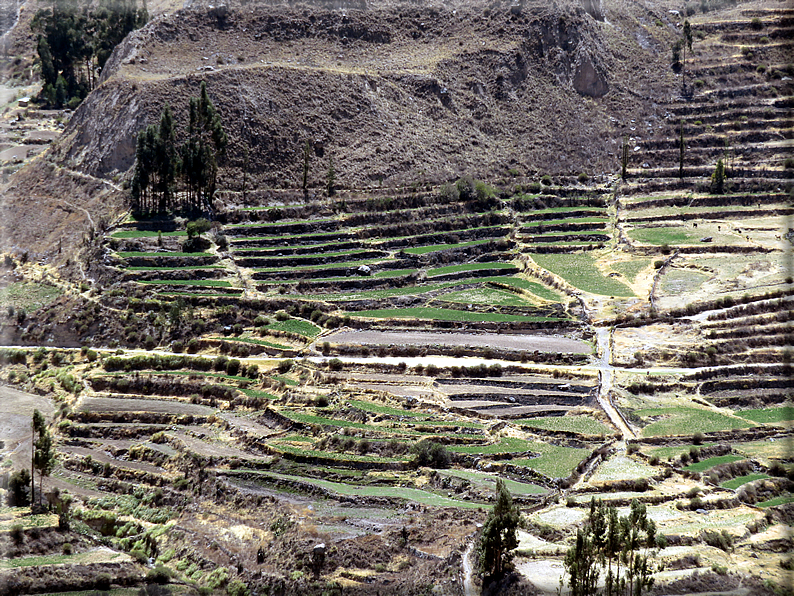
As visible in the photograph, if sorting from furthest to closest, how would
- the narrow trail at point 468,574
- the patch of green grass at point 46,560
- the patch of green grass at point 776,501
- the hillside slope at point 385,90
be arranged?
the hillside slope at point 385,90 < the patch of green grass at point 776,501 < the patch of green grass at point 46,560 < the narrow trail at point 468,574

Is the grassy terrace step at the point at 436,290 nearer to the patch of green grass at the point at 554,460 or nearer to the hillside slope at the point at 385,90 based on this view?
the hillside slope at the point at 385,90

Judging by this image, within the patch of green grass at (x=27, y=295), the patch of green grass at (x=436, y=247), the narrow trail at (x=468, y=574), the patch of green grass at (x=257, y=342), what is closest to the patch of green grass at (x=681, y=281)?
the patch of green grass at (x=436, y=247)

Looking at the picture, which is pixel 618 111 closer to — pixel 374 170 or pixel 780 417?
pixel 374 170

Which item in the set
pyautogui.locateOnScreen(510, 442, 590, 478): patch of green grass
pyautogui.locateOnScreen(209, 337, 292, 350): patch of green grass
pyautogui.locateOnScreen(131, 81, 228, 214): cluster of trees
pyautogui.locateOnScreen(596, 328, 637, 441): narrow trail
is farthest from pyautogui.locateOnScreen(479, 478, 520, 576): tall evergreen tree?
pyautogui.locateOnScreen(131, 81, 228, 214): cluster of trees

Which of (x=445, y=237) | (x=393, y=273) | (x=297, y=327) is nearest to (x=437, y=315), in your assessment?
(x=393, y=273)

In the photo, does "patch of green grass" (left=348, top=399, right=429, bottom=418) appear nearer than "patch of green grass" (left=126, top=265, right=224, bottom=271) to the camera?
Yes

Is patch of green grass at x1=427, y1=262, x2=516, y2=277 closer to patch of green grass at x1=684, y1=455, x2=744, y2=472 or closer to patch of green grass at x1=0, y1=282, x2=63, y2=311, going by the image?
patch of green grass at x1=0, y1=282, x2=63, y2=311

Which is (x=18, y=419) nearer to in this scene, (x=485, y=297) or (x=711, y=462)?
(x=485, y=297)
